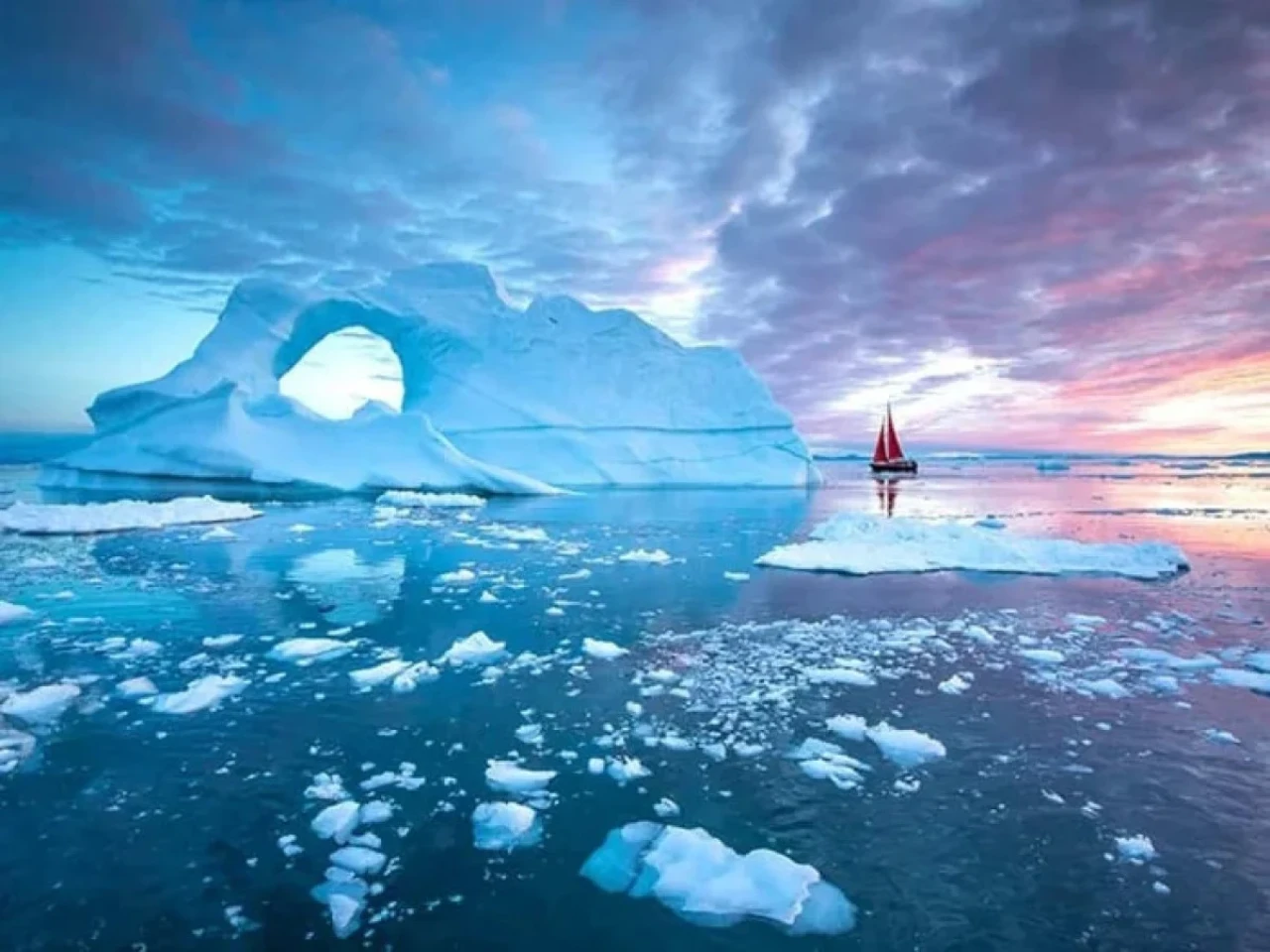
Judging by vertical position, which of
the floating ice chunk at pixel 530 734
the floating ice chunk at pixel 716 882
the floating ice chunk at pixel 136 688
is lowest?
the floating ice chunk at pixel 716 882

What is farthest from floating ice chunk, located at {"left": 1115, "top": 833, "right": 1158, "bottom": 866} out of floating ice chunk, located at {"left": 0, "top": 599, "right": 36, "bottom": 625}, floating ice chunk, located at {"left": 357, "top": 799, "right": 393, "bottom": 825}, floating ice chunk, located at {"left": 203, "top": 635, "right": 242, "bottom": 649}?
floating ice chunk, located at {"left": 0, "top": 599, "right": 36, "bottom": 625}

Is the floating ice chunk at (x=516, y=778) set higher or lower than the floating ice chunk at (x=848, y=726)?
lower

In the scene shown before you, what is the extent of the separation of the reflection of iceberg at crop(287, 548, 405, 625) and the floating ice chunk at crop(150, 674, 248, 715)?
1903 millimetres

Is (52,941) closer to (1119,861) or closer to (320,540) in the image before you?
(1119,861)

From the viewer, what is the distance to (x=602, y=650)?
5.62 meters

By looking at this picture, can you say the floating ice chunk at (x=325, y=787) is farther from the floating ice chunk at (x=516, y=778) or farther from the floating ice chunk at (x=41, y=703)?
the floating ice chunk at (x=41, y=703)

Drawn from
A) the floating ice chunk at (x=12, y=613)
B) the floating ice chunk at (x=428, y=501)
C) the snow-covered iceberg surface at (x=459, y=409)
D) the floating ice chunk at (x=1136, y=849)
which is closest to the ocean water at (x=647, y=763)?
the floating ice chunk at (x=1136, y=849)

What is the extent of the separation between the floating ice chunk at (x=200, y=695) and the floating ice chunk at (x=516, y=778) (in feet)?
6.73

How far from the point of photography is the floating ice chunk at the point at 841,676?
484 cm

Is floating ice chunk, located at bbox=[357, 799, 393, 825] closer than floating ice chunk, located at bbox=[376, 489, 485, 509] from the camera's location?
Yes

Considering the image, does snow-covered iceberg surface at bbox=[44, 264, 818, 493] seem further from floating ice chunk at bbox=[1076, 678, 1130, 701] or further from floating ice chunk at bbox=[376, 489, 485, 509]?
floating ice chunk at bbox=[1076, 678, 1130, 701]

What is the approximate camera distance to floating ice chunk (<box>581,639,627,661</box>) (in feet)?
18.2

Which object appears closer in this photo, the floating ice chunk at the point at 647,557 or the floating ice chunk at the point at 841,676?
the floating ice chunk at the point at 841,676

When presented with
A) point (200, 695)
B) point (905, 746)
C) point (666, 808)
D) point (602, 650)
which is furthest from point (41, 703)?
point (905, 746)
